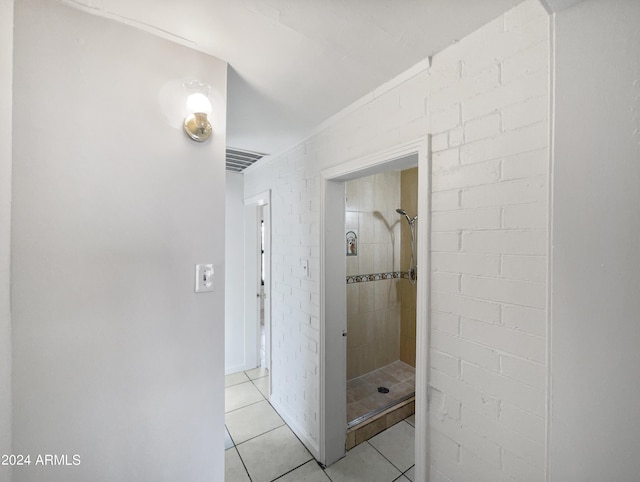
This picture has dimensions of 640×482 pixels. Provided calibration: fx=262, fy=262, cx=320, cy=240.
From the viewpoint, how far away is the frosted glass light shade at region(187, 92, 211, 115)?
1.10 m

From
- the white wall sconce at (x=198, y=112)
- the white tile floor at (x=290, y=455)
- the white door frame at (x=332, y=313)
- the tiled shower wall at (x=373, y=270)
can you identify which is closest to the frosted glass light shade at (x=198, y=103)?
the white wall sconce at (x=198, y=112)

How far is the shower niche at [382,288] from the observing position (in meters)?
2.77

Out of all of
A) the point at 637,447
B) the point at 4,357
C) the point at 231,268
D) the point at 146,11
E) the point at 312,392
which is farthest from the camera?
the point at 231,268

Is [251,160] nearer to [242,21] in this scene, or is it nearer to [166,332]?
[242,21]

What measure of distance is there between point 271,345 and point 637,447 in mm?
2439

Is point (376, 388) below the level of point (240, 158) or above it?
below

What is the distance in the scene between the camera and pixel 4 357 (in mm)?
822

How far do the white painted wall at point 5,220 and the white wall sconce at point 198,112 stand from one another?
51 centimetres

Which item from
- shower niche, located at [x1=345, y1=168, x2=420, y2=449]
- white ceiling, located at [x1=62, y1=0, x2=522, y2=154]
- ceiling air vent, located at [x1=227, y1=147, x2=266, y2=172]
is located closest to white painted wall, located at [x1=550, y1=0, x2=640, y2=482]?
white ceiling, located at [x1=62, y1=0, x2=522, y2=154]

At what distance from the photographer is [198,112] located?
111 centimetres

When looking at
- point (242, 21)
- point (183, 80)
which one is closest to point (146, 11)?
point (183, 80)

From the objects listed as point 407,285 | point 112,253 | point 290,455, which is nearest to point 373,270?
point 407,285

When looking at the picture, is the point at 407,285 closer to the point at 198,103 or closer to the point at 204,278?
the point at 204,278

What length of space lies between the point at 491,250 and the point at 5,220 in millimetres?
1651
